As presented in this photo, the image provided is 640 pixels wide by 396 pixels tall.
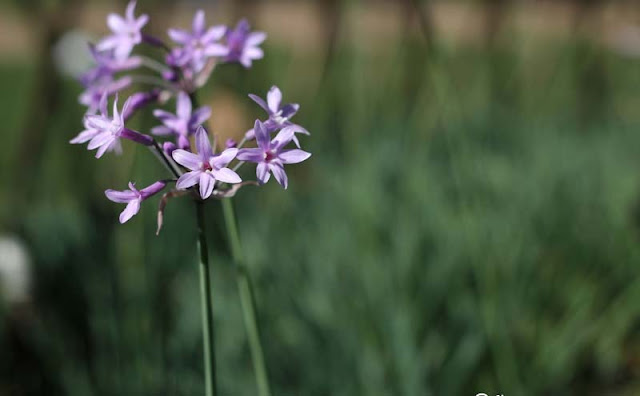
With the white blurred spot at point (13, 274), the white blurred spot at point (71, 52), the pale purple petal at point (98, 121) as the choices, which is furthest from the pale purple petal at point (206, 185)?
the white blurred spot at point (71, 52)

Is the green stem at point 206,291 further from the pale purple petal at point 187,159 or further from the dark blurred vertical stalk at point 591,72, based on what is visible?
the dark blurred vertical stalk at point 591,72

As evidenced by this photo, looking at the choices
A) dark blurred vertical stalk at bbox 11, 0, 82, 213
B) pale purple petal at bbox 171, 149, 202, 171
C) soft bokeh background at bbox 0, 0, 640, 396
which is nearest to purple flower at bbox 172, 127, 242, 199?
pale purple petal at bbox 171, 149, 202, 171

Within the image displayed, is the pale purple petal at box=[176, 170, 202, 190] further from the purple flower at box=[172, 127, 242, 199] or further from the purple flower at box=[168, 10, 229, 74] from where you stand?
the purple flower at box=[168, 10, 229, 74]

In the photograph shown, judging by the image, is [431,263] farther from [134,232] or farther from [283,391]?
[134,232]

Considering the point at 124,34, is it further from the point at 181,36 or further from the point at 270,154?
the point at 270,154

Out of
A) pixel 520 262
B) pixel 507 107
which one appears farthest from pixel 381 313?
pixel 507 107
